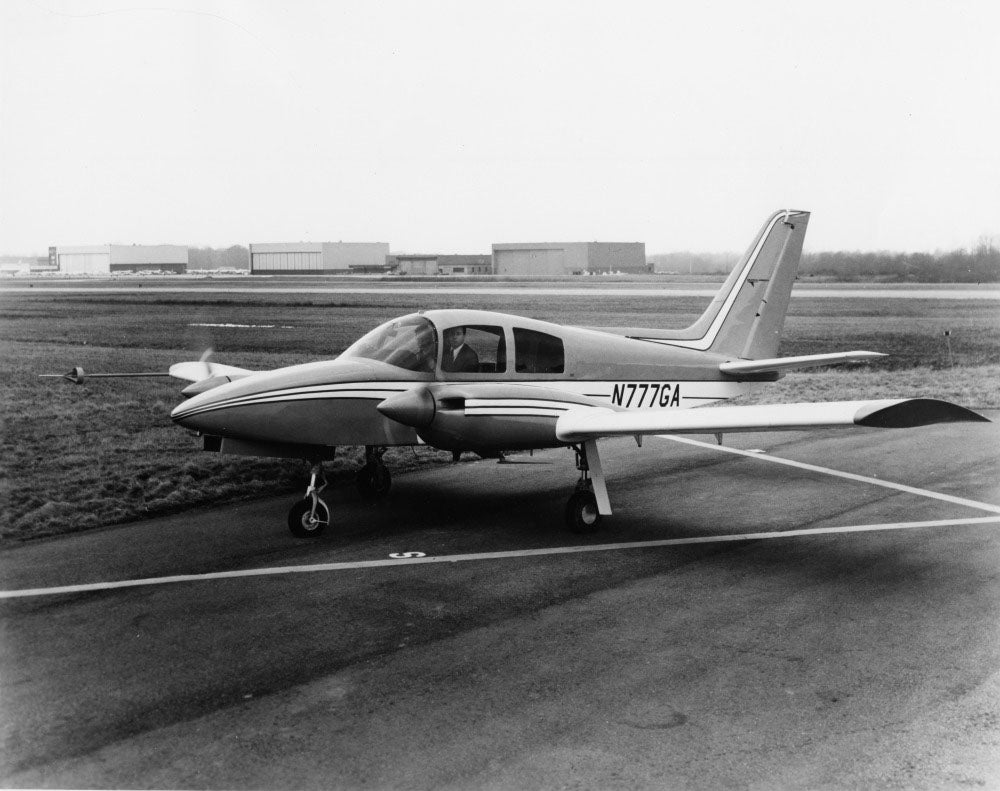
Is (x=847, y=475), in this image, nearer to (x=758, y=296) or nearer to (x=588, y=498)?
(x=758, y=296)

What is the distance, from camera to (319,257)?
1759 centimetres

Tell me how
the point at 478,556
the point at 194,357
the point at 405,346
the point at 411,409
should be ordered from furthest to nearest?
the point at 194,357 → the point at 405,346 → the point at 411,409 → the point at 478,556

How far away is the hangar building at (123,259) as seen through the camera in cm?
1543

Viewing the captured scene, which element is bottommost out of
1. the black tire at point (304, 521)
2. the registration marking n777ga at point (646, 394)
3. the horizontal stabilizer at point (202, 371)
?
the black tire at point (304, 521)

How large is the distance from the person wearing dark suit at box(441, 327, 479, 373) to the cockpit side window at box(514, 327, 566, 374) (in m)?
A: 0.62

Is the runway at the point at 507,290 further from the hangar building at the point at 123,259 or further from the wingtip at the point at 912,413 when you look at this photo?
the wingtip at the point at 912,413

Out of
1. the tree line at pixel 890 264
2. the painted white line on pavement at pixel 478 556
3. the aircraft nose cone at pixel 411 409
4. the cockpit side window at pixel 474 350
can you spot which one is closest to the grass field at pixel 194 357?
the tree line at pixel 890 264

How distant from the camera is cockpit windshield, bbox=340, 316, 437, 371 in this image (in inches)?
399

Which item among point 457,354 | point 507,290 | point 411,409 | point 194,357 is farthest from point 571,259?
point 411,409

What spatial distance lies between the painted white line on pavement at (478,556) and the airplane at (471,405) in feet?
2.33

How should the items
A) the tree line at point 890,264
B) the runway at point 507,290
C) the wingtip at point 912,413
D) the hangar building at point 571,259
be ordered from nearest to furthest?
the wingtip at point 912,413, the runway at point 507,290, the tree line at point 890,264, the hangar building at point 571,259

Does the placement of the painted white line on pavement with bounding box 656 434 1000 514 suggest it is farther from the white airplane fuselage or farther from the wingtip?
the wingtip

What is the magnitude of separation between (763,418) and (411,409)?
354 centimetres

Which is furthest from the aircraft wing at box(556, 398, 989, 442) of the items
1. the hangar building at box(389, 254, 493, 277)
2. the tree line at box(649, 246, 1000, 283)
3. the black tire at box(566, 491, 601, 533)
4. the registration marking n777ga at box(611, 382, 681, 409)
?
the tree line at box(649, 246, 1000, 283)
